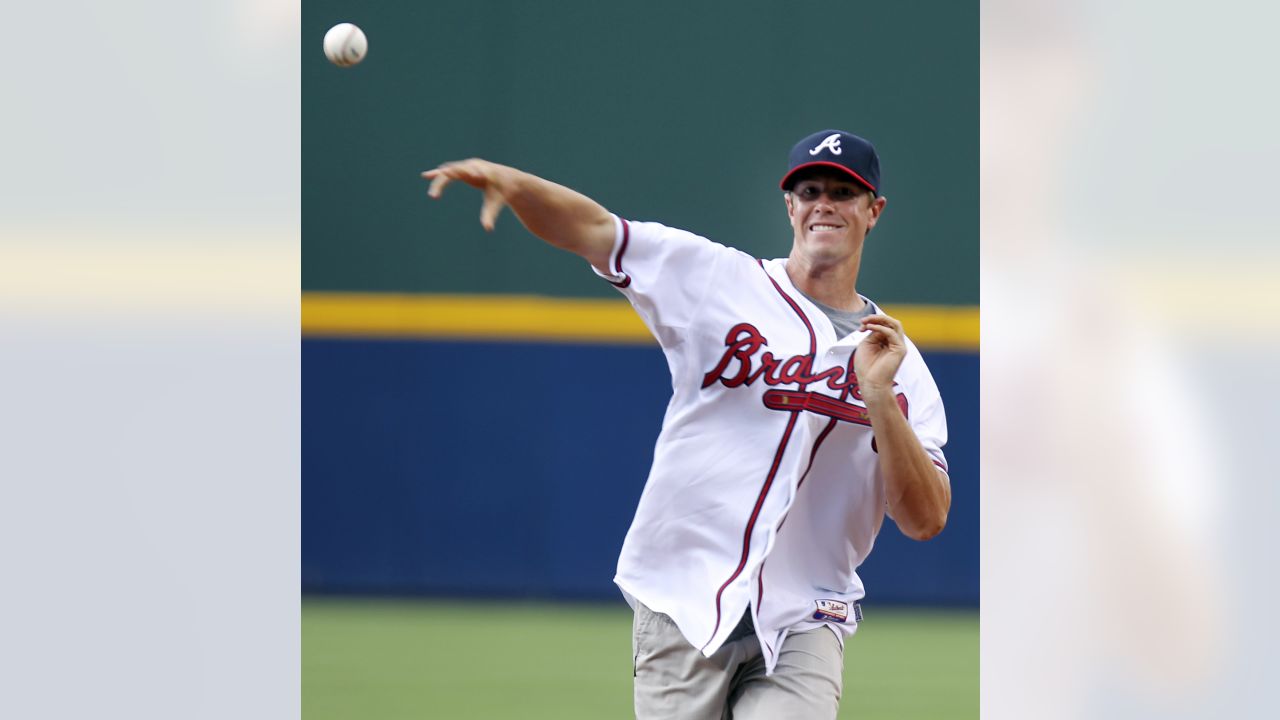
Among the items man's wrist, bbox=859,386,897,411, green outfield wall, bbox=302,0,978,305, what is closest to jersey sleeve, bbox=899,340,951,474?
man's wrist, bbox=859,386,897,411

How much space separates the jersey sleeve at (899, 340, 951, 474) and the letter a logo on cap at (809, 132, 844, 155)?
0.43 m

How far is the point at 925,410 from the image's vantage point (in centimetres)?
296

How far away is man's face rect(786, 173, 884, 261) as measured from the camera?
9.59 feet

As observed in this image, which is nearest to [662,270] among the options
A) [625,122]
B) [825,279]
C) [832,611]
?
[825,279]

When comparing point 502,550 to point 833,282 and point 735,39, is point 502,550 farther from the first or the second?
point 833,282

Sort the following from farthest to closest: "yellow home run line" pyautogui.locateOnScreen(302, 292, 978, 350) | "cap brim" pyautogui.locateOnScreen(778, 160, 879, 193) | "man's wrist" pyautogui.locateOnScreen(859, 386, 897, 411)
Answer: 1. "yellow home run line" pyautogui.locateOnScreen(302, 292, 978, 350)
2. "cap brim" pyautogui.locateOnScreen(778, 160, 879, 193)
3. "man's wrist" pyautogui.locateOnScreen(859, 386, 897, 411)

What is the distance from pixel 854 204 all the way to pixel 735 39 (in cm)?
438

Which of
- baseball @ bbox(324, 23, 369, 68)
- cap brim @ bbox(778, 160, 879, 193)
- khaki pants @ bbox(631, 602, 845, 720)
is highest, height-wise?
baseball @ bbox(324, 23, 369, 68)

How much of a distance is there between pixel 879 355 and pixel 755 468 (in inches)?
13.1

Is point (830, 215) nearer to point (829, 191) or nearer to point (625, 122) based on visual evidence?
point (829, 191)

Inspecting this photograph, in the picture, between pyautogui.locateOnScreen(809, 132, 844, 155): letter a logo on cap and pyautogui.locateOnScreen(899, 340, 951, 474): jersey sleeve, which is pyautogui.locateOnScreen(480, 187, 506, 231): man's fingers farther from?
pyautogui.locateOnScreen(899, 340, 951, 474): jersey sleeve

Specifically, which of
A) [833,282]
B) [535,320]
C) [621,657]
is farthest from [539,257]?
[833,282]
